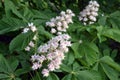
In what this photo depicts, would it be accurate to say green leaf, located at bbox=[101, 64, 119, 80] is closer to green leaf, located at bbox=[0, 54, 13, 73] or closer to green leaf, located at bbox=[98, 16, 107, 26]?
green leaf, located at bbox=[98, 16, 107, 26]

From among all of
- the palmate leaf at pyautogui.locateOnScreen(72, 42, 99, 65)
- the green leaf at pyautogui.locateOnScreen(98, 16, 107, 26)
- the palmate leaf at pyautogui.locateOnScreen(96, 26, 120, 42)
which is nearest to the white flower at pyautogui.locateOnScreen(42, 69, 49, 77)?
the palmate leaf at pyautogui.locateOnScreen(72, 42, 99, 65)

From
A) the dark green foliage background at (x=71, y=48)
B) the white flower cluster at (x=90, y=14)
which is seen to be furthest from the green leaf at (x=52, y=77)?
the white flower cluster at (x=90, y=14)

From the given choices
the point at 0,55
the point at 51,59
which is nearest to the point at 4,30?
the point at 0,55

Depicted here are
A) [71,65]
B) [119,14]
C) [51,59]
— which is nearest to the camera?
[51,59]

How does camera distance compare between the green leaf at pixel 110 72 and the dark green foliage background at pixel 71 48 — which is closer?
the dark green foliage background at pixel 71 48

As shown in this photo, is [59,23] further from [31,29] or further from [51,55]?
[51,55]

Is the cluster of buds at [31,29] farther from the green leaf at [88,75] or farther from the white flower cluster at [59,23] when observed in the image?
the green leaf at [88,75]

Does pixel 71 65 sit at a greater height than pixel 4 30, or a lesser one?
lesser

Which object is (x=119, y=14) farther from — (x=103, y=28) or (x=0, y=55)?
(x=0, y=55)

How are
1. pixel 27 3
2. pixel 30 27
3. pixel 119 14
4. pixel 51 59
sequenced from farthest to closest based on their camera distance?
pixel 27 3, pixel 119 14, pixel 30 27, pixel 51 59
